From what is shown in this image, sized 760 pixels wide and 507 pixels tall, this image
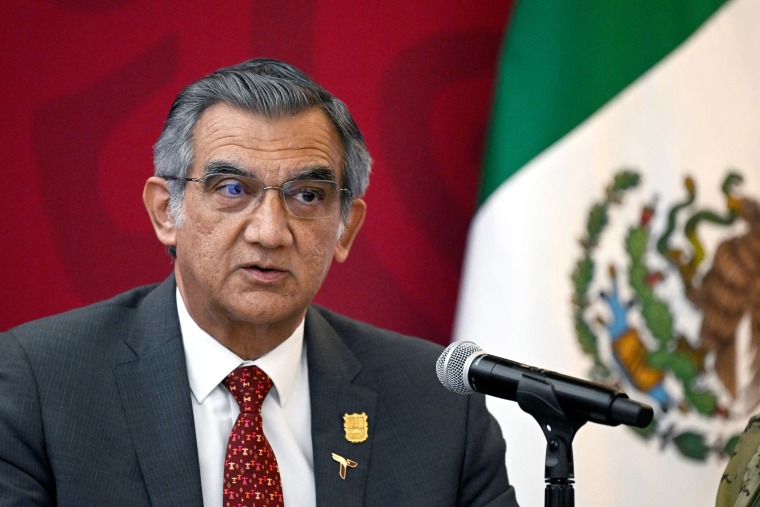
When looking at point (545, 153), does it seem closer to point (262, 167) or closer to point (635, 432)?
point (635, 432)

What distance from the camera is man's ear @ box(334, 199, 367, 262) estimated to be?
2.81m

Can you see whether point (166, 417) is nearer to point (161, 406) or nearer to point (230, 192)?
point (161, 406)

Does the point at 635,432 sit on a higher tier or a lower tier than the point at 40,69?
lower

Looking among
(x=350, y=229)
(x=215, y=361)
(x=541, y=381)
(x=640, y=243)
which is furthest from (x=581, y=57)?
(x=541, y=381)

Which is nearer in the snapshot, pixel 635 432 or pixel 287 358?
pixel 287 358

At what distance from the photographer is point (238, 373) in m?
2.60

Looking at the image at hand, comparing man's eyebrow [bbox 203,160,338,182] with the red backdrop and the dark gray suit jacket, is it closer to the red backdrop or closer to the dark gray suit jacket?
the dark gray suit jacket

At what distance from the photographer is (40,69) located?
338 centimetres

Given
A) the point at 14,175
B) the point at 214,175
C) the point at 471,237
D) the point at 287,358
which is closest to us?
the point at 214,175

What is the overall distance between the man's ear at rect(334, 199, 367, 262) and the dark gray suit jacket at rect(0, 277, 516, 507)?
0.78ft

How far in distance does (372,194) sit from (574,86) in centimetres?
83

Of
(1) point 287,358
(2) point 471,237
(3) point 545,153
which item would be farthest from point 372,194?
(1) point 287,358

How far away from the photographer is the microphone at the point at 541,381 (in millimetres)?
1670

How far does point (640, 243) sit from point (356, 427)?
127cm
